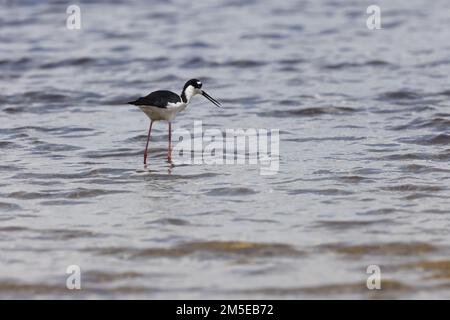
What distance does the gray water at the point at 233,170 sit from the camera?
25.3 feet

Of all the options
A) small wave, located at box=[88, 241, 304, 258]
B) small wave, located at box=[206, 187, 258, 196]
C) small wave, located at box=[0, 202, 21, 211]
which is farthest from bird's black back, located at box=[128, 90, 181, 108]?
small wave, located at box=[88, 241, 304, 258]

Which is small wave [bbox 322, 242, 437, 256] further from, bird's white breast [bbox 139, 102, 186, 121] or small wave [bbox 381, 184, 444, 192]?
bird's white breast [bbox 139, 102, 186, 121]

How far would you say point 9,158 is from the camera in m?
11.6

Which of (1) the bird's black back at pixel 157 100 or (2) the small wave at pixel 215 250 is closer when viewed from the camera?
(2) the small wave at pixel 215 250

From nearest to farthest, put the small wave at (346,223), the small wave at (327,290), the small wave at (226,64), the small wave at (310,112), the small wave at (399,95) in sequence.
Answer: the small wave at (327,290)
the small wave at (346,223)
the small wave at (310,112)
the small wave at (399,95)
the small wave at (226,64)

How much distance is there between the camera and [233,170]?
1094cm

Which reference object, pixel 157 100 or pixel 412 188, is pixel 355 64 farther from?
pixel 412 188

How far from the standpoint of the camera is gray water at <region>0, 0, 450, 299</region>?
7.70 metres

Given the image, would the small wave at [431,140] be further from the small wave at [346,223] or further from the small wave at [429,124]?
the small wave at [346,223]

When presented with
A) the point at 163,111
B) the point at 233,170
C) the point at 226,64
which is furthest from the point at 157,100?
the point at 226,64

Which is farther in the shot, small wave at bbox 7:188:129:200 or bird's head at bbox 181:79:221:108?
bird's head at bbox 181:79:221:108

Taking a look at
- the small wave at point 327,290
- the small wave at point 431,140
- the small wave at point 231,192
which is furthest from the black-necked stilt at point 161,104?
the small wave at point 327,290

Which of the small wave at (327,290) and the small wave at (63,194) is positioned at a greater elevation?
the small wave at (63,194)

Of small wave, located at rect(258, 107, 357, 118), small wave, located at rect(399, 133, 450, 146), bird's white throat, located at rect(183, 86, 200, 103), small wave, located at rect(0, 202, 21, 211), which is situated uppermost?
small wave, located at rect(258, 107, 357, 118)
